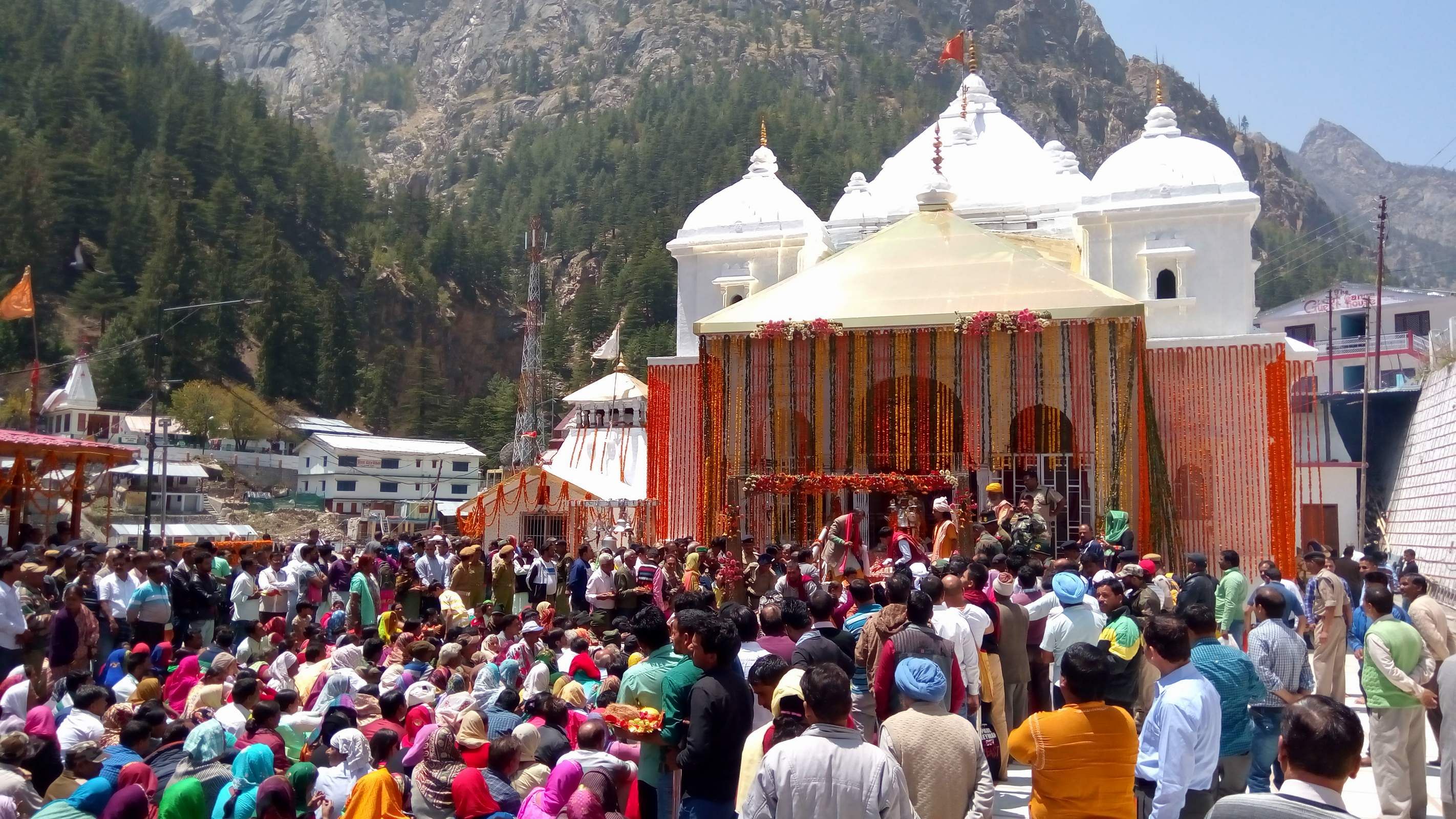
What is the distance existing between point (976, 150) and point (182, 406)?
132 feet

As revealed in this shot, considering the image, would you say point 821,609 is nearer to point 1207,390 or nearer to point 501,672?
point 501,672

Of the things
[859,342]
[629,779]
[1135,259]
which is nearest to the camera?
[629,779]

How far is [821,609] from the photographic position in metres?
7.46

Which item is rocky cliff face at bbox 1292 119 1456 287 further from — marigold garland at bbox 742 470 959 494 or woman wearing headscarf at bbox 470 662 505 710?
woman wearing headscarf at bbox 470 662 505 710

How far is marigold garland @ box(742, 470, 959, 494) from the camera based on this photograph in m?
19.7

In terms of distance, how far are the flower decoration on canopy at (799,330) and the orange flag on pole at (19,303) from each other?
61.6 feet

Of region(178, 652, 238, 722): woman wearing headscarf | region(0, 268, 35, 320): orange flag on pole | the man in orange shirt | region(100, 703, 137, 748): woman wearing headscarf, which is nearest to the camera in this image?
the man in orange shirt

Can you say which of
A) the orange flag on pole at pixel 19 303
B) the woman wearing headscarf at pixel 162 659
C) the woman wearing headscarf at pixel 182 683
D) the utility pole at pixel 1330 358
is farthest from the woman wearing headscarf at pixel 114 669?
the utility pole at pixel 1330 358

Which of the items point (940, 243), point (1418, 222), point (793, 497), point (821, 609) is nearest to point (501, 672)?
point (821, 609)

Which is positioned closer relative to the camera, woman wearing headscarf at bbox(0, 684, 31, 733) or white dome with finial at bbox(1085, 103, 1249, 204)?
woman wearing headscarf at bbox(0, 684, 31, 733)

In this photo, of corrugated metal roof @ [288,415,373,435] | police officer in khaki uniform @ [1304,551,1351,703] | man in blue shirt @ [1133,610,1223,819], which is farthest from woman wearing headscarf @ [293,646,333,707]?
corrugated metal roof @ [288,415,373,435]

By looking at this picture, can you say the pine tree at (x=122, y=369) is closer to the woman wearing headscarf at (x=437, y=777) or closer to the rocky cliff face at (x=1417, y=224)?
the woman wearing headscarf at (x=437, y=777)

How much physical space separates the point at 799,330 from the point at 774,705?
15606 millimetres

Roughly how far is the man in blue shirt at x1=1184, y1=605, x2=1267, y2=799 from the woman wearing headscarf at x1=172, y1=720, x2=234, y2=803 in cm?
486
